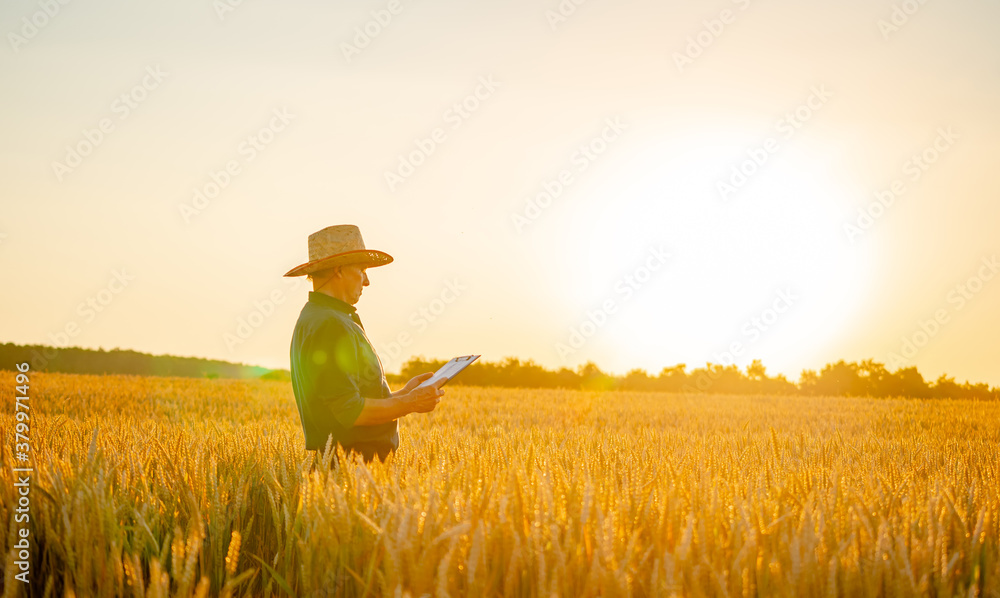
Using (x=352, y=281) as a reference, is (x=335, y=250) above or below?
above

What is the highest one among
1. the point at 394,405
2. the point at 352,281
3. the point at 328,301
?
the point at 352,281

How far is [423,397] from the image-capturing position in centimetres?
418

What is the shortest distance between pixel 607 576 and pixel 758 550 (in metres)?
0.78

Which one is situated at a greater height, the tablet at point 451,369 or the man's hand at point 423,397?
the tablet at point 451,369

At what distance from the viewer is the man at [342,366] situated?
4141mm

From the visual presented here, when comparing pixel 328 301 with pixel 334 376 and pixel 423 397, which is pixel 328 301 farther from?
pixel 423 397

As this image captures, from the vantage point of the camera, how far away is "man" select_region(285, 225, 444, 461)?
4.14 meters

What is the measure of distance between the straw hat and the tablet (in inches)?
39.7

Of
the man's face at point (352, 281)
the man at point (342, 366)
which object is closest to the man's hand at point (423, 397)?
the man at point (342, 366)

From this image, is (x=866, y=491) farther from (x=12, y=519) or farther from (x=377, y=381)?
(x=12, y=519)

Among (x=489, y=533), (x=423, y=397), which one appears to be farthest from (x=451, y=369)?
(x=489, y=533)

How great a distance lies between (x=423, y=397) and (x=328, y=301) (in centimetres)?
97

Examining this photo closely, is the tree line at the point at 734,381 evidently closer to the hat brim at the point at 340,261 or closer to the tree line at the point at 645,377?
the tree line at the point at 645,377

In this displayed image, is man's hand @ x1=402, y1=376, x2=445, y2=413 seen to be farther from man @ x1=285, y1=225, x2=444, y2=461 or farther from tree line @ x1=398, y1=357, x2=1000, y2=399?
tree line @ x1=398, y1=357, x2=1000, y2=399
